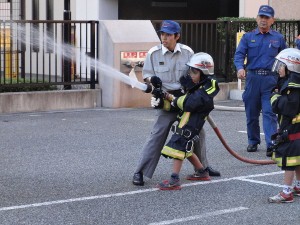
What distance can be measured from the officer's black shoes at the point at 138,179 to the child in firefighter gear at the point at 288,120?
4.72ft

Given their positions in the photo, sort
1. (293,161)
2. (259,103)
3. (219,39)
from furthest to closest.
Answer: (219,39), (259,103), (293,161)

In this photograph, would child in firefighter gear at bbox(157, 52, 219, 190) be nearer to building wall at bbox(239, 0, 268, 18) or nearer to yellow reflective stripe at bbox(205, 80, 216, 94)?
yellow reflective stripe at bbox(205, 80, 216, 94)

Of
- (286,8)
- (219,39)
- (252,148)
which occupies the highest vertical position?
(286,8)

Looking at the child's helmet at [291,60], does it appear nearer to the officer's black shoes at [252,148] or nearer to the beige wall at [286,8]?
the officer's black shoes at [252,148]

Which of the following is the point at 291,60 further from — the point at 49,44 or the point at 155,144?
the point at 49,44

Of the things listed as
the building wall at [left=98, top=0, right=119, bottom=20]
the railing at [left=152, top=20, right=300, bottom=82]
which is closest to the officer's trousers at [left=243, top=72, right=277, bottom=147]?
the railing at [left=152, top=20, right=300, bottom=82]

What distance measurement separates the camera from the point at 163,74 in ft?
28.0

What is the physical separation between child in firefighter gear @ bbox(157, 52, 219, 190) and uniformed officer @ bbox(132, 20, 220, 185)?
23cm

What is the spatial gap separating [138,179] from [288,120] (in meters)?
1.69

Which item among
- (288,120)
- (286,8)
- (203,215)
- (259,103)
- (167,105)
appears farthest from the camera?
(286,8)

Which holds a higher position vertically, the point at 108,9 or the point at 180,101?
the point at 108,9

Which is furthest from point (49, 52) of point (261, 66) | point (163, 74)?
point (163, 74)

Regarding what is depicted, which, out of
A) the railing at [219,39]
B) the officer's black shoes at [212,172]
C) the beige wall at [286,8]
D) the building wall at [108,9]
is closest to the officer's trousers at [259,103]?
the officer's black shoes at [212,172]

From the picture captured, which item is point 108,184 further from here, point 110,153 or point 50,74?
point 50,74
